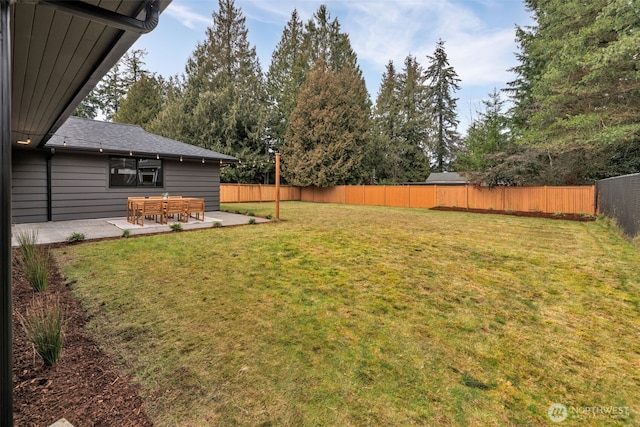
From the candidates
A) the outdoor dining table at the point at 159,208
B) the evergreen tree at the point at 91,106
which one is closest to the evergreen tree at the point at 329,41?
the evergreen tree at the point at 91,106

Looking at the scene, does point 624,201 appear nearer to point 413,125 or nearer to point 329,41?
point 413,125

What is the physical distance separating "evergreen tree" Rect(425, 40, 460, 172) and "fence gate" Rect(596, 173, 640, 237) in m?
19.8

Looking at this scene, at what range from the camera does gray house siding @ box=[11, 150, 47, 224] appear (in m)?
8.20

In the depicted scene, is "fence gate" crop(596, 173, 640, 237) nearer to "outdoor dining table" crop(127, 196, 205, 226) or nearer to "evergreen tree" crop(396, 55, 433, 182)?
"outdoor dining table" crop(127, 196, 205, 226)

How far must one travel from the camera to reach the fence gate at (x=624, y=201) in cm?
620

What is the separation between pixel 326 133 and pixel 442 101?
14678 mm

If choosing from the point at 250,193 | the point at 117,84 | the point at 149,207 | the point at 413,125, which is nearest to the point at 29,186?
the point at 149,207

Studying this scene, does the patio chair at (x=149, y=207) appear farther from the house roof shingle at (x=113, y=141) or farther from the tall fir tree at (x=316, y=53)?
the tall fir tree at (x=316, y=53)

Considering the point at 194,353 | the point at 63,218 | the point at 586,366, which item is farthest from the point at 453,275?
the point at 63,218

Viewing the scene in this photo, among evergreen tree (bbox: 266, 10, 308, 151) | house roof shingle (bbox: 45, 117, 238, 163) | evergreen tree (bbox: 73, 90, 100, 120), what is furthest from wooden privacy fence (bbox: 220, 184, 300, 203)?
evergreen tree (bbox: 73, 90, 100, 120)

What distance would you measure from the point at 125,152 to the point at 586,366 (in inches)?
435

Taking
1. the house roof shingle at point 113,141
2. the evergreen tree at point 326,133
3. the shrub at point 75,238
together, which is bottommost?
the shrub at point 75,238

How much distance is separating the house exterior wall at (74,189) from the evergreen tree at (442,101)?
24970 mm

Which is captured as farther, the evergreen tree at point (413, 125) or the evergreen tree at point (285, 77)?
the evergreen tree at point (413, 125)
